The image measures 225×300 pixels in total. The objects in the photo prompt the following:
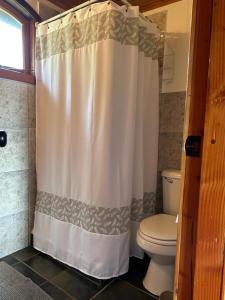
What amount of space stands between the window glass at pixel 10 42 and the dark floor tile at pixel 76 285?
1733 millimetres

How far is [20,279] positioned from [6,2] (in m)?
2.16

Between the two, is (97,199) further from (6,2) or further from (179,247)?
(6,2)

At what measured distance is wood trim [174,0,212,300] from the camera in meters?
0.51

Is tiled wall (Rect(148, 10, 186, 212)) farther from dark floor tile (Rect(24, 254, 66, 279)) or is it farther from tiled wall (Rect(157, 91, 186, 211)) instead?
dark floor tile (Rect(24, 254, 66, 279))

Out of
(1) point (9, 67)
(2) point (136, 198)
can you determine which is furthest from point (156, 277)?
(1) point (9, 67)

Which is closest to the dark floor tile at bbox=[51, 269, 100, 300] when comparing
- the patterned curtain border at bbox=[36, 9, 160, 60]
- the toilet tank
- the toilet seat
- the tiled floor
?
the tiled floor

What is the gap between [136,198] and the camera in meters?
1.88

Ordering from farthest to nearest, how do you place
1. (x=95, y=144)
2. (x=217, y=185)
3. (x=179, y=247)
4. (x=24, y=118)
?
(x=24, y=118), (x=95, y=144), (x=179, y=247), (x=217, y=185)

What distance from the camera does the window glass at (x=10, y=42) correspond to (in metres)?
1.91

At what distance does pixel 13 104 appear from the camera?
6.25 feet

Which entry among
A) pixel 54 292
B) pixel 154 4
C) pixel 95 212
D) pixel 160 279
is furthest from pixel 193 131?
pixel 154 4

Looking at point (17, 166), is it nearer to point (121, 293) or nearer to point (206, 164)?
point (121, 293)

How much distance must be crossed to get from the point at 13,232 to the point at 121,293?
105 centimetres

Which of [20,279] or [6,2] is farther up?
[6,2]
